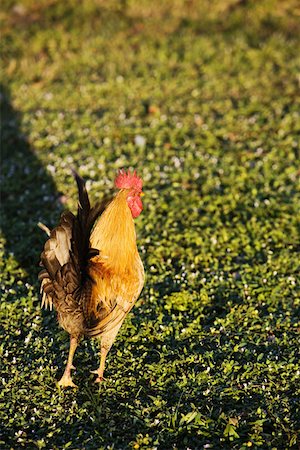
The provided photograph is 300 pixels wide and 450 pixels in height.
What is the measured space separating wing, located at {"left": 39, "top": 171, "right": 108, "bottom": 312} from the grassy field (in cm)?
102

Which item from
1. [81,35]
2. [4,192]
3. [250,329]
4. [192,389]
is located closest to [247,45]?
[81,35]

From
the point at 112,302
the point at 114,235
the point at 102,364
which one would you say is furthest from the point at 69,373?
the point at 114,235

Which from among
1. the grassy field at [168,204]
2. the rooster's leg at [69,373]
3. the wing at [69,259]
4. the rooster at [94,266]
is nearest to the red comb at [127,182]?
the rooster at [94,266]

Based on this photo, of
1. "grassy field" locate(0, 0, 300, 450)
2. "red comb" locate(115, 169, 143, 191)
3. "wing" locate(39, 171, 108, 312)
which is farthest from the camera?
"red comb" locate(115, 169, 143, 191)

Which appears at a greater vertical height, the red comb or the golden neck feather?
the red comb

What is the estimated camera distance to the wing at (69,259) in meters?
5.81

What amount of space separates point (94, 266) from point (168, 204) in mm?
3831

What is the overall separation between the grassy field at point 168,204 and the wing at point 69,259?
1016 mm

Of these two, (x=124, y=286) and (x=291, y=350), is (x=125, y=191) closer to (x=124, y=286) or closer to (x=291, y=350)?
(x=124, y=286)

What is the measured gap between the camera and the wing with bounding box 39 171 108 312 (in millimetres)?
5809

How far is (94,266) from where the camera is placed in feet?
19.5

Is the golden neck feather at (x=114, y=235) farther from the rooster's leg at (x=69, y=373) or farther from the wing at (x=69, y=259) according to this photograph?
the rooster's leg at (x=69, y=373)

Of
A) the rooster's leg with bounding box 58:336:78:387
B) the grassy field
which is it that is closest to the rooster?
the rooster's leg with bounding box 58:336:78:387

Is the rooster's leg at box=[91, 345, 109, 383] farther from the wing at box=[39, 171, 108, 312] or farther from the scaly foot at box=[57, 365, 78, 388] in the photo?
the wing at box=[39, 171, 108, 312]
